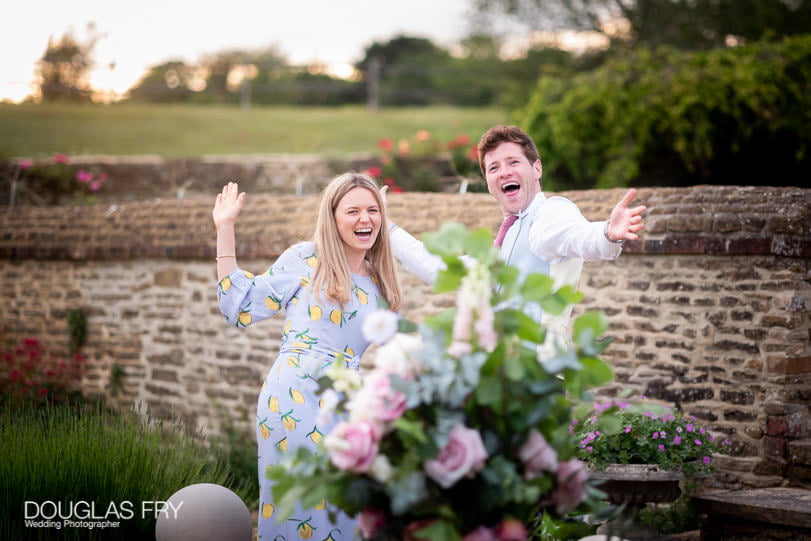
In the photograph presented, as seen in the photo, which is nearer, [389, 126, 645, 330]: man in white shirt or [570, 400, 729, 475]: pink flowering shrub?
[389, 126, 645, 330]: man in white shirt

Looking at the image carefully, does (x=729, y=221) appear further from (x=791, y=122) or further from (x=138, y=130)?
(x=138, y=130)

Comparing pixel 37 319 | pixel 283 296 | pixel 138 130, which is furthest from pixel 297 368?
pixel 138 130

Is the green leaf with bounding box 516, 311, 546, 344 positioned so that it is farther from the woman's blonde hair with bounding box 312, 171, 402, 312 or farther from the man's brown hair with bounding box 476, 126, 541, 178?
the man's brown hair with bounding box 476, 126, 541, 178

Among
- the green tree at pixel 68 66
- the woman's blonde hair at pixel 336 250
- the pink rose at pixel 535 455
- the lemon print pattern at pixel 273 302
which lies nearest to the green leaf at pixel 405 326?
the pink rose at pixel 535 455

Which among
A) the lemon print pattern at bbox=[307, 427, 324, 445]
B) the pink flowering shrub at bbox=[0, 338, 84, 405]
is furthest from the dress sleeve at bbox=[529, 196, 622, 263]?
the pink flowering shrub at bbox=[0, 338, 84, 405]

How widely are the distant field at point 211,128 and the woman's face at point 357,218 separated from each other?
13.2 m

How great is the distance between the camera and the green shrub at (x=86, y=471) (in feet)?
13.6

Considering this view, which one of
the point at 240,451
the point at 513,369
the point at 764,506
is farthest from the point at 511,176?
the point at 240,451

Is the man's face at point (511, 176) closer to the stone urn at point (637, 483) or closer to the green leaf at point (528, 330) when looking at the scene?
the green leaf at point (528, 330)

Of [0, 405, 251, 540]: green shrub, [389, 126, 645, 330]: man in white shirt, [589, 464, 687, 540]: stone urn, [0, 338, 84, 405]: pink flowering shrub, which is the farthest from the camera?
[0, 338, 84, 405]: pink flowering shrub

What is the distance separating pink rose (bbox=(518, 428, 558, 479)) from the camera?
6.52ft

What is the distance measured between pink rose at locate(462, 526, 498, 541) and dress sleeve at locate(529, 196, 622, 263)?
130 centimetres

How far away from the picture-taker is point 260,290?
3.37m

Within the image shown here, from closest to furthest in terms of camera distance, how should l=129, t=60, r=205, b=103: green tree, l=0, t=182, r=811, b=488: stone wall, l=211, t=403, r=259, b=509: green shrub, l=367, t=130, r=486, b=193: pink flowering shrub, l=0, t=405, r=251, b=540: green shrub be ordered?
l=0, t=405, r=251, b=540: green shrub → l=0, t=182, r=811, b=488: stone wall → l=211, t=403, r=259, b=509: green shrub → l=367, t=130, r=486, b=193: pink flowering shrub → l=129, t=60, r=205, b=103: green tree
